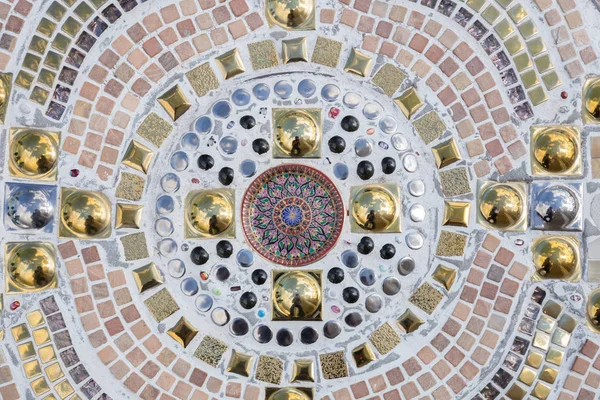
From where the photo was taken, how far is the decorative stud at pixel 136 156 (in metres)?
4.69

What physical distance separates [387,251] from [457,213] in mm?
380

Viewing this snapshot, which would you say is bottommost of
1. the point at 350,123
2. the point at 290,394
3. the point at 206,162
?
the point at 290,394

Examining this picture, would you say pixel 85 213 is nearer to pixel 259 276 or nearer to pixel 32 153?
pixel 32 153

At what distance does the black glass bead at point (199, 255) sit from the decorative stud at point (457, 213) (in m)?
1.16

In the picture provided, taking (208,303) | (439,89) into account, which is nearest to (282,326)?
(208,303)

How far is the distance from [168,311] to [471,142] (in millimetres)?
1659

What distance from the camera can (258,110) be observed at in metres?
4.73

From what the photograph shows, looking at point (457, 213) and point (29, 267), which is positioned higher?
point (457, 213)

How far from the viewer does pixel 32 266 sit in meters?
4.63

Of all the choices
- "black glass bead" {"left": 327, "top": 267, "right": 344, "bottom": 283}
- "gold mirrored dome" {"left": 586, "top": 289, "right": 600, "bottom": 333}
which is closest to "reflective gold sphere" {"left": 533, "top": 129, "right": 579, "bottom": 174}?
"gold mirrored dome" {"left": 586, "top": 289, "right": 600, "bottom": 333}

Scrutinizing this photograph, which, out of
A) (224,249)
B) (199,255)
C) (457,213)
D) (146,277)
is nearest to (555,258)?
(457,213)

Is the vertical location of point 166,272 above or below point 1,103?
below

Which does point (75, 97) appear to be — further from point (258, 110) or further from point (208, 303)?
point (208, 303)

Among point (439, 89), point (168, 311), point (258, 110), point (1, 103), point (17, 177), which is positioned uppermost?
point (439, 89)
